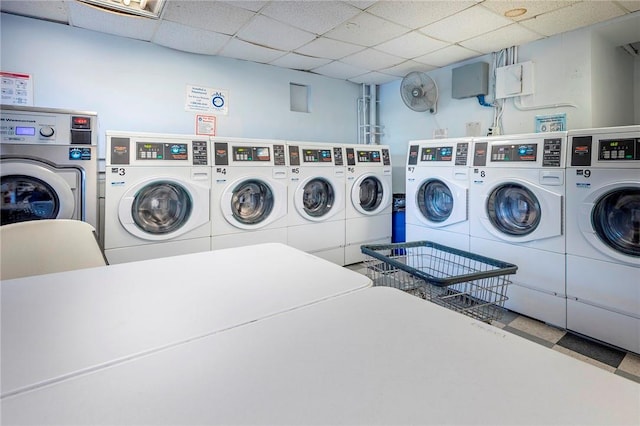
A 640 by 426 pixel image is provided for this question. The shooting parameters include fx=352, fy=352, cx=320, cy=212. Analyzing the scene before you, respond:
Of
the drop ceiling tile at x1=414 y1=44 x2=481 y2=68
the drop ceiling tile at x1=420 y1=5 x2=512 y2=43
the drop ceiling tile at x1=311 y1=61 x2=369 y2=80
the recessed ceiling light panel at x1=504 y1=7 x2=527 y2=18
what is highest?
Result: the drop ceiling tile at x1=311 y1=61 x2=369 y2=80

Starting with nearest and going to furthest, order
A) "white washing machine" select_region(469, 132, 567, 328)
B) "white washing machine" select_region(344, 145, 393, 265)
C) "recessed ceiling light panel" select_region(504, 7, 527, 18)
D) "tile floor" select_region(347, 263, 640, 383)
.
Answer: "tile floor" select_region(347, 263, 640, 383) < "white washing machine" select_region(469, 132, 567, 328) < "recessed ceiling light panel" select_region(504, 7, 527, 18) < "white washing machine" select_region(344, 145, 393, 265)

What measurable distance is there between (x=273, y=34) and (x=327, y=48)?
0.64 metres

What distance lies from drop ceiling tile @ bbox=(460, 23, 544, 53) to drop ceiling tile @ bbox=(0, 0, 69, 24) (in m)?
3.52

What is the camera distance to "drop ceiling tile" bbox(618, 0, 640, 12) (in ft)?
8.58

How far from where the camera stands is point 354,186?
3.99 metres

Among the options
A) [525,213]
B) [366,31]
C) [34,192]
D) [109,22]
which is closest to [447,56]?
[366,31]

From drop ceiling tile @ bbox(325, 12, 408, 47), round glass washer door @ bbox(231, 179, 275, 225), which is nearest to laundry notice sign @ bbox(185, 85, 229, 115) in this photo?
round glass washer door @ bbox(231, 179, 275, 225)

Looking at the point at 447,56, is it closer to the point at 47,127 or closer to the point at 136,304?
the point at 47,127

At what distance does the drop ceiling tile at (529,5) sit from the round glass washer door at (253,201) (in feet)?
7.82

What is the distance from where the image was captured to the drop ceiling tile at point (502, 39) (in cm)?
313

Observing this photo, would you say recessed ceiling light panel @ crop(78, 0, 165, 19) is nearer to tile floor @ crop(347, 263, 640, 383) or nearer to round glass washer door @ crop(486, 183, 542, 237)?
round glass washer door @ crop(486, 183, 542, 237)

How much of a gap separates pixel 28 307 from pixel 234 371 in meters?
0.66

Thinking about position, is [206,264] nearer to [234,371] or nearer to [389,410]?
[234,371]

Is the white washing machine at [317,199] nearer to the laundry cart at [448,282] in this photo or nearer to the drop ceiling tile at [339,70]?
the drop ceiling tile at [339,70]
